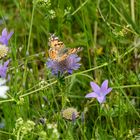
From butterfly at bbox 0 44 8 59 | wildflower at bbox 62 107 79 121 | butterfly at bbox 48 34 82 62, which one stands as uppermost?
butterfly at bbox 0 44 8 59

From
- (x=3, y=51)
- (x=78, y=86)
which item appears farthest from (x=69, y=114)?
(x=78, y=86)

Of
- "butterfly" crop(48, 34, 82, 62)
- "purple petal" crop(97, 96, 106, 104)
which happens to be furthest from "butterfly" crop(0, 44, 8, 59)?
"purple petal" crop(97, 96, 106, 104)

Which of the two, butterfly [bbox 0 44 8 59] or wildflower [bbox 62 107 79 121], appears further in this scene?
butterfly [bbox 0 44 8 59]

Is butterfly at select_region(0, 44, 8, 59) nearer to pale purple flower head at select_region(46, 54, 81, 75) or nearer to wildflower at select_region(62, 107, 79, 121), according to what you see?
pale purple flower head at select_region(46, 54, 81, 75)

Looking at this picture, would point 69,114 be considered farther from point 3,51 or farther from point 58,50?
point 3,51

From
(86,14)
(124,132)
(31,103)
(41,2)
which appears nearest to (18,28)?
(86,14)

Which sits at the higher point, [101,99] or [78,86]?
[78,86]

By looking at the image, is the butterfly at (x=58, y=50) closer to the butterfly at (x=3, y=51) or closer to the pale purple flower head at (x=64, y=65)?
the pale purple flower head at (x=64, y=65)
